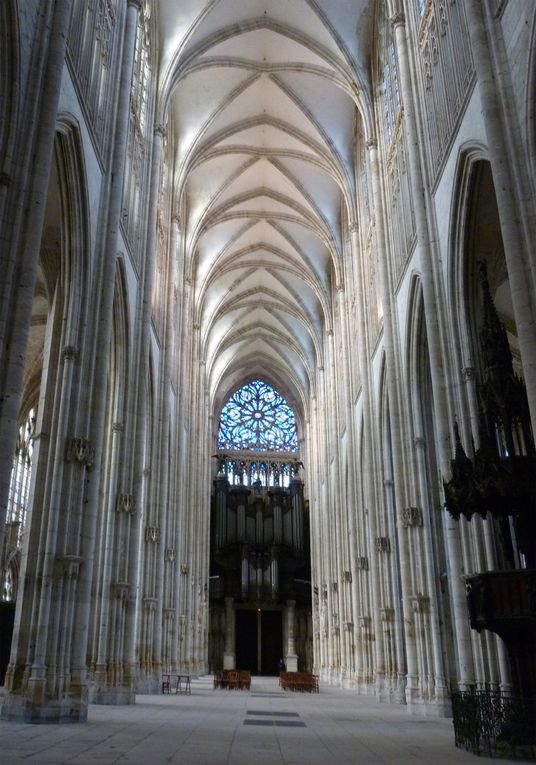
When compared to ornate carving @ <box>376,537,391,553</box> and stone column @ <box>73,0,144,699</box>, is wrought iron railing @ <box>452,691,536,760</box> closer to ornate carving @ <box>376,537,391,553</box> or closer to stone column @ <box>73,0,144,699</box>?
stone column @ <box>73,0,144,699</box>

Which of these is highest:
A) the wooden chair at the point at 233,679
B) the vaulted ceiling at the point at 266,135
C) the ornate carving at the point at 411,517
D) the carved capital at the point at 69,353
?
the vaulted ceiling at the point at 266,135

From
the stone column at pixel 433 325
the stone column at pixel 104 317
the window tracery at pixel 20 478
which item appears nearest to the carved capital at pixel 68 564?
the stone column at pixel 104 317

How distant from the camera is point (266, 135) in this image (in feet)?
113

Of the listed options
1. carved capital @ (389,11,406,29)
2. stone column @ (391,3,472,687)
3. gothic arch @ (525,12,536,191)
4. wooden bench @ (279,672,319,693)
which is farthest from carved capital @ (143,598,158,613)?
carved capital @ (389,11,406,29)

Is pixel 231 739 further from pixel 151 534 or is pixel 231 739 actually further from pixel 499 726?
pixel 151 534

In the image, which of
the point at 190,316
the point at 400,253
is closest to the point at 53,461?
the point at 400,253

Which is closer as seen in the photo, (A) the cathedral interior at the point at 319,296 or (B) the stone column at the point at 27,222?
(B) the stone column at the point at 27,222

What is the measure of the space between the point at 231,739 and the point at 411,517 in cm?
1076

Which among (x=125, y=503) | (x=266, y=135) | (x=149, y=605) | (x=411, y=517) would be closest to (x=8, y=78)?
(x=125, y=503)

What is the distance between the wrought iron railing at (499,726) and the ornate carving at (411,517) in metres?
10.3

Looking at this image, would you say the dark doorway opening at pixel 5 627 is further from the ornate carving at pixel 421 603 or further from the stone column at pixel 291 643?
the stone column at pixel 291 643

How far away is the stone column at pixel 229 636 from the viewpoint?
48719mm

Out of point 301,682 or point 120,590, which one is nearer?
point 120,590

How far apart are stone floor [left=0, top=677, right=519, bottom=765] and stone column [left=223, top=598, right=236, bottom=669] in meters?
32.5
